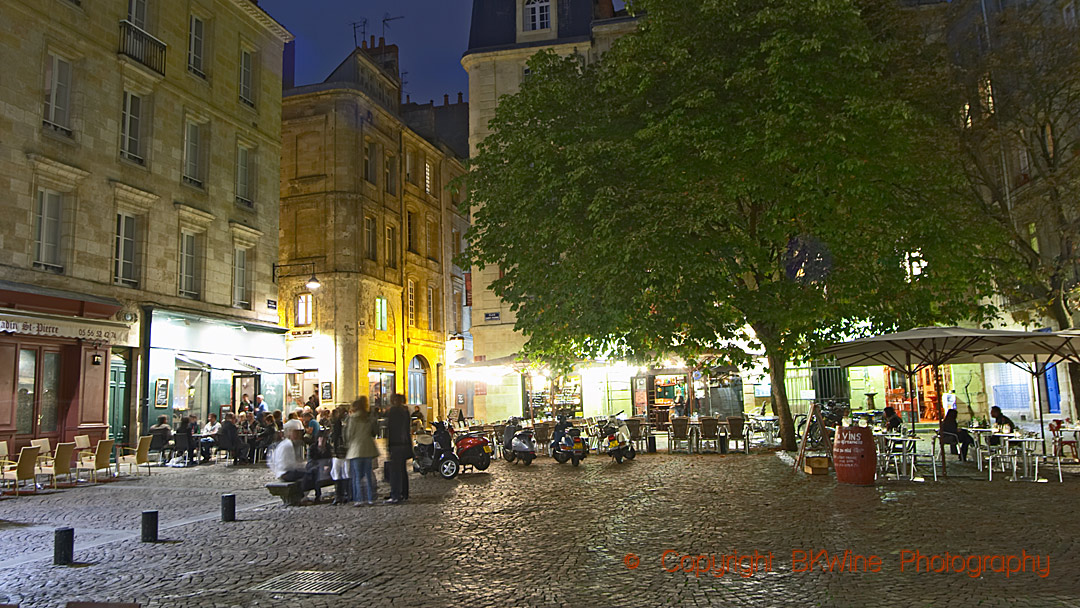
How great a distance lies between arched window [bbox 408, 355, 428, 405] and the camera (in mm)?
36125

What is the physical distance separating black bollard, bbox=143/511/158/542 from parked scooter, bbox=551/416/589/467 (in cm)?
961

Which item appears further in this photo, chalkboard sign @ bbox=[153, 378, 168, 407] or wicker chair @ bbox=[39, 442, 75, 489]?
chalkboard sign @ bbox=[153, 378, 168, 407]

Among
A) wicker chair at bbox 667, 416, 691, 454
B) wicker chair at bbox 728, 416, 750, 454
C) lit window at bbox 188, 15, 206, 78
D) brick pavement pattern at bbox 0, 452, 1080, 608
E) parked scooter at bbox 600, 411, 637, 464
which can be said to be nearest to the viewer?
brick pavement pattern at bbox 0, 452, 1080, 608

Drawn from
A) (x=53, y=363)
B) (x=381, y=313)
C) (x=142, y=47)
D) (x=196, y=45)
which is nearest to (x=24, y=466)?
(x=53, y=363)

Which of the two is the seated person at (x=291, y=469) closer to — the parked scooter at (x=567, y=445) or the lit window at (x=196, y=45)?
the parked scooter at (x=567, y=445)

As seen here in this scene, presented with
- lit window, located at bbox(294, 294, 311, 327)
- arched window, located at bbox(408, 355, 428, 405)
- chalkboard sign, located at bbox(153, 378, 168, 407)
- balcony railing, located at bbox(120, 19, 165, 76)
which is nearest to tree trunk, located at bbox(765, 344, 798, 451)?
chalkboard sign, located at bbox(153, 378, 168, 407)

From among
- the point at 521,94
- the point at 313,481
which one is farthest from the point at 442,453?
the point at 521,94

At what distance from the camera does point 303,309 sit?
31844mm

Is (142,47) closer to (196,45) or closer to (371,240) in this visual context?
A: (196,45)

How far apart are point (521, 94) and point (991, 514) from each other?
41.9 ft

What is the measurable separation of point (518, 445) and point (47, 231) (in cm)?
1184

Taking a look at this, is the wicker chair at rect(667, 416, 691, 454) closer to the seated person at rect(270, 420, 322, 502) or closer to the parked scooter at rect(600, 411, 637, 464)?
the parked scooter at rect(600, 411, 637, 464)

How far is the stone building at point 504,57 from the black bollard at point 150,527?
20623 mm

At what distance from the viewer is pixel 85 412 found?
→ 18078 millimetres
